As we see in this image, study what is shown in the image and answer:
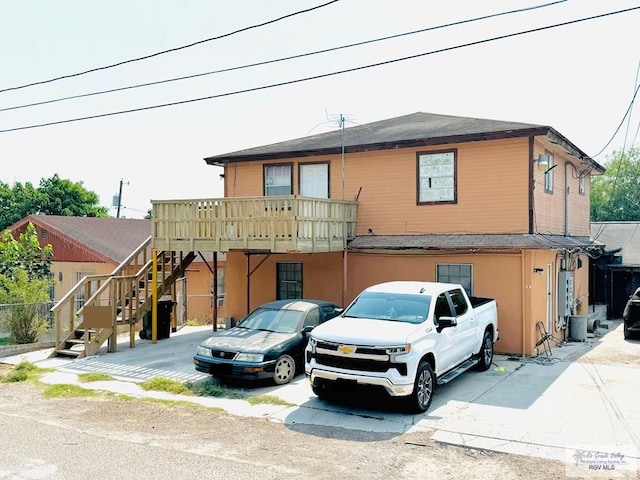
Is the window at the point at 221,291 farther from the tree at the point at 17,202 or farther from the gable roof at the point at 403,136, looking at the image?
the tree at the point at 17,202

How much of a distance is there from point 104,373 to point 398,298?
21.4ft

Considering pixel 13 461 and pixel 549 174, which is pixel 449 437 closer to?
pixel 13 461

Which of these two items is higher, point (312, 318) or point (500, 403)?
point (312, 318)

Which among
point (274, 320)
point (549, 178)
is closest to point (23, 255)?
point (274, 320)

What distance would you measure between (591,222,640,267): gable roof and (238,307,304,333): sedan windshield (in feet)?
50.5

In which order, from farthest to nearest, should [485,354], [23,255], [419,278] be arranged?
[23,255] → [419,278] → [485,354]

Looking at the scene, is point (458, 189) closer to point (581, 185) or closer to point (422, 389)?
point (422, 389)

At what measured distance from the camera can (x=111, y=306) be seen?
14.4m

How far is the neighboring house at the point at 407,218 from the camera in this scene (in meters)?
13.9

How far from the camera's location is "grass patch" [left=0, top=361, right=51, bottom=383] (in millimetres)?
11627

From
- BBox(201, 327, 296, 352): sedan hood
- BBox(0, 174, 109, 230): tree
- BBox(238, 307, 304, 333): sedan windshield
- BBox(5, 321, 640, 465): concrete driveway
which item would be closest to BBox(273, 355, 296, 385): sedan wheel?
BBox(5, 321, 640, 465): concrete driveway

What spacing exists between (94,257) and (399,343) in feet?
55.0

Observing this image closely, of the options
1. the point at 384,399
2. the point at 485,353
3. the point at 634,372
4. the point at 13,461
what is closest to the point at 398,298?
the point at 384,399

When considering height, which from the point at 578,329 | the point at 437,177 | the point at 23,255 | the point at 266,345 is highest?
the point at 437,177
